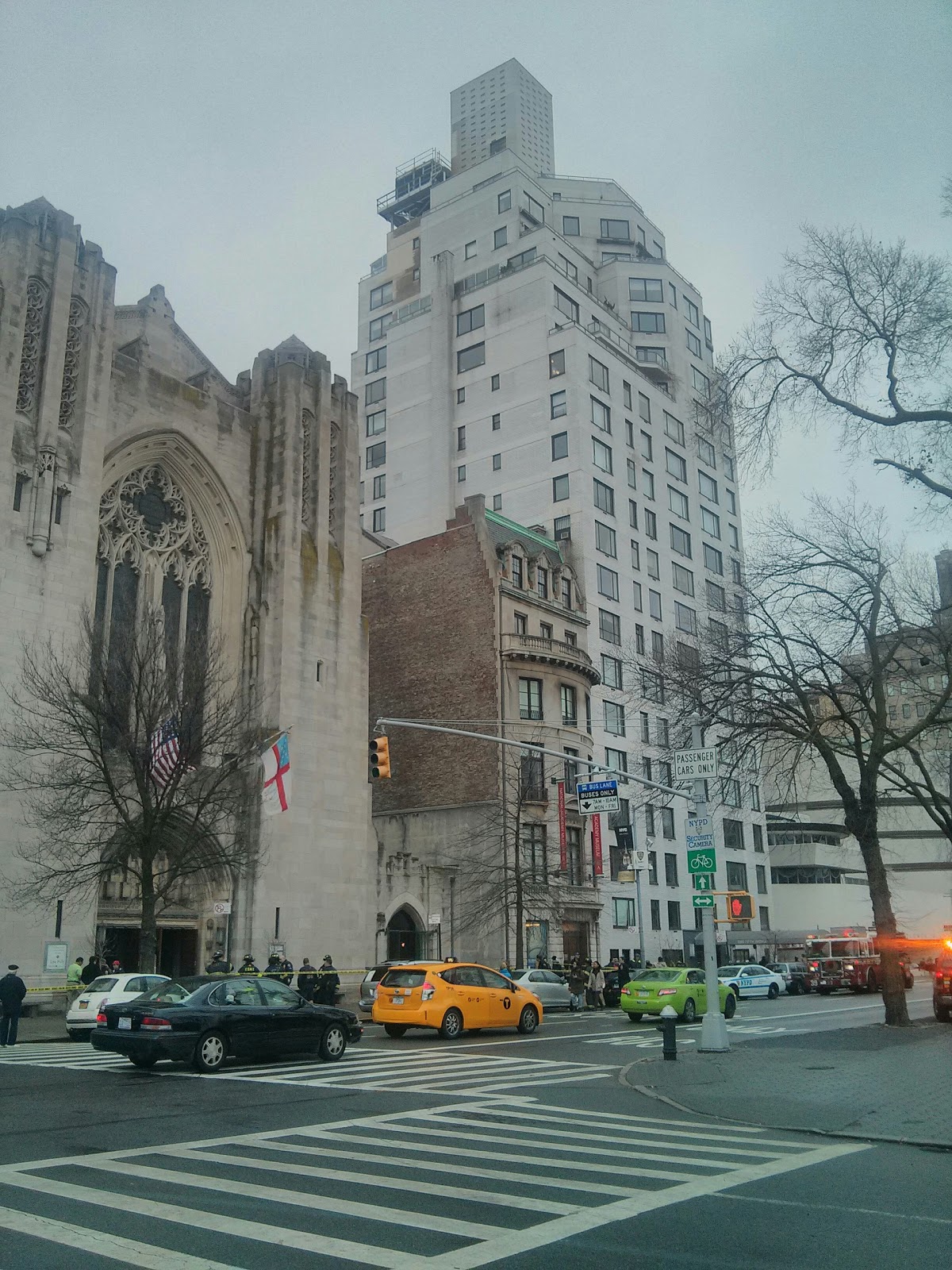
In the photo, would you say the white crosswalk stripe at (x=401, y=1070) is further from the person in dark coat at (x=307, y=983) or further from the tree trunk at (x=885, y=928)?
the person in dark coat at (x=307, y=983)

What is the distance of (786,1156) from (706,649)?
1957cm

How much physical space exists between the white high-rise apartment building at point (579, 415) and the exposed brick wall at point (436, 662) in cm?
378

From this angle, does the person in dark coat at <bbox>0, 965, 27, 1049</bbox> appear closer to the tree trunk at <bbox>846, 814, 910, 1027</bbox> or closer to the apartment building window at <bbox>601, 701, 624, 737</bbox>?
the tree trunk at <bbox>846, 814, 910, 1027</bbox>

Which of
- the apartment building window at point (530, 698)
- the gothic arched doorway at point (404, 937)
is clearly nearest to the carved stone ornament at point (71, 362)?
the apartment building window at point (530, 698)

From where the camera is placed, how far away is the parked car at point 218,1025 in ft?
52.6

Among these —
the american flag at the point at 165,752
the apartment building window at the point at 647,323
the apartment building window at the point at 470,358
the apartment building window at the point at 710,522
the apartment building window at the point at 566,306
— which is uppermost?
the apartment building window at the point at 647,323

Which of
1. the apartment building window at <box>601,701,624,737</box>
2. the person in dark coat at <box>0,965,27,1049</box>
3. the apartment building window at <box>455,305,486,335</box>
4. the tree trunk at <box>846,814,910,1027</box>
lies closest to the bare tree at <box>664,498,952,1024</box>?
the tree trunk at <box>846,814,910,1027</box>

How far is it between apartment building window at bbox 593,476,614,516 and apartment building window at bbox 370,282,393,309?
83.4 ft

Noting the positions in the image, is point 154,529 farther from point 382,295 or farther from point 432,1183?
point 382,295

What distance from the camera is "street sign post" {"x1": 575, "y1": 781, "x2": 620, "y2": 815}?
2980cm

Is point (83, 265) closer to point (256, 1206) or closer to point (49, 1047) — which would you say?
point (49, 1047)

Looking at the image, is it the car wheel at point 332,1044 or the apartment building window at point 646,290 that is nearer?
the car wheel at point 332,1044

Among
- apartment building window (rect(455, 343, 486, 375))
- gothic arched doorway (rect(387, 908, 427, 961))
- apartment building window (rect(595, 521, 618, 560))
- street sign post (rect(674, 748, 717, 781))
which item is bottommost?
gothic arched doorway (rect(387, 908, 427, 961))

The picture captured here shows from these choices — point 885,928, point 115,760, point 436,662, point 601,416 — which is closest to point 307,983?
point 115,760
